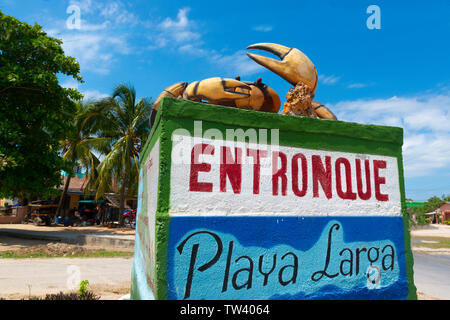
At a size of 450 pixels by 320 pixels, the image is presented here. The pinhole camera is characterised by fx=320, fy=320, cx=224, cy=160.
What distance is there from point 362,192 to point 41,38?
1473cm

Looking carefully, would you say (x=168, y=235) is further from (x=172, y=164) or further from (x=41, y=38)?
(x=41, y=38)

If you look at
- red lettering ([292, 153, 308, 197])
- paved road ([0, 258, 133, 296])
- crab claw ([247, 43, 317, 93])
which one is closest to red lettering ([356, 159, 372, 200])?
red lettering ([292, 153, 308, 197])

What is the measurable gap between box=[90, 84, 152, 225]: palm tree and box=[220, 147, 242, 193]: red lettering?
17.1m

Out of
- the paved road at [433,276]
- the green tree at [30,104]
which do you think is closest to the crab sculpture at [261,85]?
the paved road at [433,276]

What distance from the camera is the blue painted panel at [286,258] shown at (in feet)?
7.86

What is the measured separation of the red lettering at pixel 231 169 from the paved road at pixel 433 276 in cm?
639

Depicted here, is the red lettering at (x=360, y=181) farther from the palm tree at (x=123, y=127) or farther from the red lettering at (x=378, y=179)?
the palm tree at (x=123, y=127)

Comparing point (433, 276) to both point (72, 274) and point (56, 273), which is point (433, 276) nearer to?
point (72, 274)

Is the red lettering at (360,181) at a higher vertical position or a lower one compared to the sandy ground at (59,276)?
higher

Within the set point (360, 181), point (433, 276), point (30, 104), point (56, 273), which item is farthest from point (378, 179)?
point (30, 104)

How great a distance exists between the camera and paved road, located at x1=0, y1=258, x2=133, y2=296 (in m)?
6.45

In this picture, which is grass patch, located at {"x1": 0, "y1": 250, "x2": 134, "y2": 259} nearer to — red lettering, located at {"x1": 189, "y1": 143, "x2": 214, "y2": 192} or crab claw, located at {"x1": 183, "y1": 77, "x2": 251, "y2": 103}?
crab claw, located at {"x1": 183, "y1": 77, "x2": 251, "y2": 103}
